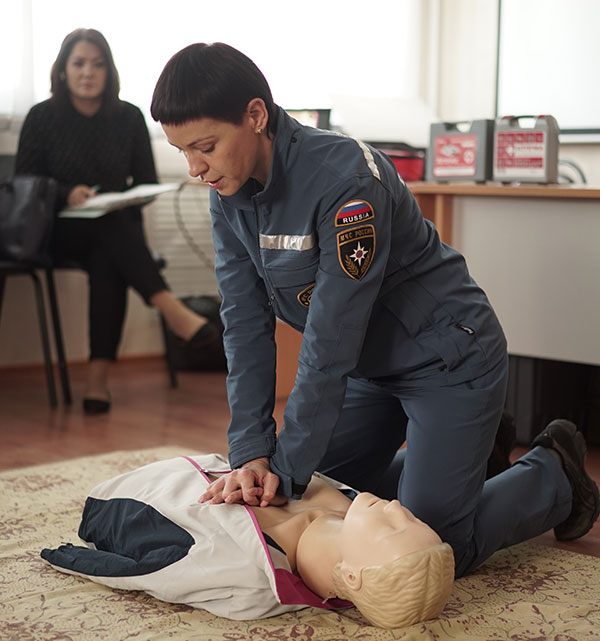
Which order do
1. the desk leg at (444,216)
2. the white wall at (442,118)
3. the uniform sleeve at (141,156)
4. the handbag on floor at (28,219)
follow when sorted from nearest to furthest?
Result: the desk leg at (444,216), the handbag on floor at (28,219), the uniform sleeve at (141,156), the white wall at (442,118)

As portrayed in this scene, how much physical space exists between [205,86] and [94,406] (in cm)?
189

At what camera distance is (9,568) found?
5.24 feet

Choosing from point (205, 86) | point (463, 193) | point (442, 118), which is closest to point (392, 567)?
point (205, 86)

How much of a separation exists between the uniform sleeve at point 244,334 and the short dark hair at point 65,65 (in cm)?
174

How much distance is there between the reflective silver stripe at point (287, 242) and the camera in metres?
1.39

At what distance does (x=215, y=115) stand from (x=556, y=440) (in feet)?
2.99

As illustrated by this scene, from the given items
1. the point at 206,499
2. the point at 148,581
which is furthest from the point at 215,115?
the point at 148,581

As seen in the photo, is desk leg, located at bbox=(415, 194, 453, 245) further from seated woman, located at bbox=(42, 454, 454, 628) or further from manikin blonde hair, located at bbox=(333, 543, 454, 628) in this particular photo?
manikin blonde hair, located at bbox=(333, 543, 454, 628)

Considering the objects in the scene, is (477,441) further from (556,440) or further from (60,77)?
(60,77)

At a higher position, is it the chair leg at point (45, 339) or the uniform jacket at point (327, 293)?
the uniform jacket at point (327, 293)

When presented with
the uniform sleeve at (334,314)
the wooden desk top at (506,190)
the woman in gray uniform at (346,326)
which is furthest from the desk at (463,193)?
the uniform sleeve at (334,314)

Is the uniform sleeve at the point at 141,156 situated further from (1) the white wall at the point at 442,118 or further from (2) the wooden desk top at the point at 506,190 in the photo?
(2) the wooden desk top at the point at 506,190

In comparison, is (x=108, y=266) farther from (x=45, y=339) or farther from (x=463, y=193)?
(x=463, y=193)

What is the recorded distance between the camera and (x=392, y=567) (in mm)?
1246
